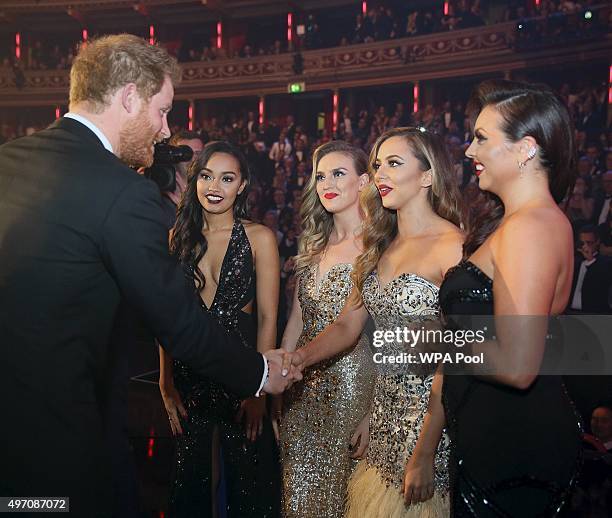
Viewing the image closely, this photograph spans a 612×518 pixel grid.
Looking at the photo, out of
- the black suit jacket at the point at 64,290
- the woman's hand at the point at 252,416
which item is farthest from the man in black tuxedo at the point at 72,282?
the woman's hand at the point at 252,416

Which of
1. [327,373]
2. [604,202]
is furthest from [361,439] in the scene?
[604,202]

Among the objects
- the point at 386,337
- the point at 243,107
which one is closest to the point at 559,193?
the point at 386,337

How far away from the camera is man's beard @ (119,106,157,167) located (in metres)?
1.87

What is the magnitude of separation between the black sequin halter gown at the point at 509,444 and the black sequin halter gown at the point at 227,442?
1505 mm

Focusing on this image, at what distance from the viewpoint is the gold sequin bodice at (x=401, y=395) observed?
238 cm

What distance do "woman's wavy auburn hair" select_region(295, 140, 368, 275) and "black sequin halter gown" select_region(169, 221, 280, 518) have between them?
37 centimetres

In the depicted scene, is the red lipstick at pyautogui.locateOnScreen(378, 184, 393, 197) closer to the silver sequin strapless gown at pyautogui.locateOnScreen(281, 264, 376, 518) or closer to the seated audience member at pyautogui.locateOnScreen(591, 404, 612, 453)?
the silver sequin strapless gown at pyautogui.locateOnScreen(281, 264, 376, 518)

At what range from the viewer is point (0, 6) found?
19203mm

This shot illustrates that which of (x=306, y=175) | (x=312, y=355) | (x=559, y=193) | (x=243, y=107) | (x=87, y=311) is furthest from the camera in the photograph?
(x=243, y=107)

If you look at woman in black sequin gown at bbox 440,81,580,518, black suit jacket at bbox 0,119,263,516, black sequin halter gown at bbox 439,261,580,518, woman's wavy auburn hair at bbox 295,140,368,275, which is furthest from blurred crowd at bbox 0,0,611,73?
black suit jacket at bbox 0,119,263,516

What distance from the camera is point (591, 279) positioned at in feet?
18.7

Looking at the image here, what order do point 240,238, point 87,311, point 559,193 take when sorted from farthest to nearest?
point 240,238
point 559,193
point 87,311

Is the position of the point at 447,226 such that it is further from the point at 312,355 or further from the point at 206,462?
the point at 206,462

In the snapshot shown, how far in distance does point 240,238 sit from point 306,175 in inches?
352
